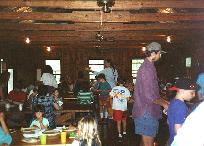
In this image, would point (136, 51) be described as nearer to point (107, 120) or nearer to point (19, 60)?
point (19, 60)

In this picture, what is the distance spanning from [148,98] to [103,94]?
7557 mm

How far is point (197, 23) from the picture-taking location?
10.4 meters

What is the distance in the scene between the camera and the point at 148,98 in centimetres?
539

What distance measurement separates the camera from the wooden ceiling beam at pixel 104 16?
29.5 ft

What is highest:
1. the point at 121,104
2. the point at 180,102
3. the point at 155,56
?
the point at 155,56

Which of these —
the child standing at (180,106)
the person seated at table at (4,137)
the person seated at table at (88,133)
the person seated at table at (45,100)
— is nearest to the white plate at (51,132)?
the person seated at table at (4,137)

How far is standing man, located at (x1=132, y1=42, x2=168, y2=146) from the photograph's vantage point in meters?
5.40

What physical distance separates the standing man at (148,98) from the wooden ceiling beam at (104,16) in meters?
3.89

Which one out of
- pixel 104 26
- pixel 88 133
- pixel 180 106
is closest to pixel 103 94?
pixel 104 26

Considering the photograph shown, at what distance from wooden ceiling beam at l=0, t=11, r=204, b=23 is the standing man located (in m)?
3.89

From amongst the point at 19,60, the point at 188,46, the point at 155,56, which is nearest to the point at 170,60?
the point at 188,46

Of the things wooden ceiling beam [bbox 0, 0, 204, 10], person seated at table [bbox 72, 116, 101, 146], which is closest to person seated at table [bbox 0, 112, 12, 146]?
person seated at table [bbox 72, 116, 101, 146]

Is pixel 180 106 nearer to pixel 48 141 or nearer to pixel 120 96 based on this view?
pixel 48 141

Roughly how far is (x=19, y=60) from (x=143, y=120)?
1544 centimetres
